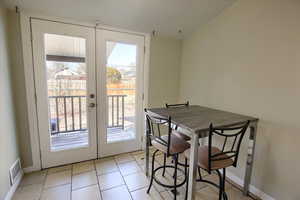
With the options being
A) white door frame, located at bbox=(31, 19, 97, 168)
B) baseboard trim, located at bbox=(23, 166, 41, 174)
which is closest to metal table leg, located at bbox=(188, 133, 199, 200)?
white door frame, located at bbox=(31, 19, 97, 168)

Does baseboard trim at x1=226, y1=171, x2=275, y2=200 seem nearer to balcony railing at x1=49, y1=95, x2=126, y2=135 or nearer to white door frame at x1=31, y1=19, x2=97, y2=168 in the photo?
balcony railing at x1=49, y1=95, x2=126, y2=135

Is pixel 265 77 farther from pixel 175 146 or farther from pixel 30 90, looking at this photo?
pixel 30 90

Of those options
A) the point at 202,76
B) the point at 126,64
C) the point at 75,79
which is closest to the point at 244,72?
the point at 202,76

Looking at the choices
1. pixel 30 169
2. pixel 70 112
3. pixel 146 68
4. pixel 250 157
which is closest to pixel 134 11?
pixel 146 68

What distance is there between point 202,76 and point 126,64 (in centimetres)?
127

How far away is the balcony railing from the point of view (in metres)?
2.26

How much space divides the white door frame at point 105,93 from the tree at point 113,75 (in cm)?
7

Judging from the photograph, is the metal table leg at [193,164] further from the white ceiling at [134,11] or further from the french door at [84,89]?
the white ceiling at [134,11]

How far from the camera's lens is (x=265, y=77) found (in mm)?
1671

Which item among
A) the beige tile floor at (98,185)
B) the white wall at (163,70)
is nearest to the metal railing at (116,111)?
the white wall at (163,70)

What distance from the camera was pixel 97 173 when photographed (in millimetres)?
2158

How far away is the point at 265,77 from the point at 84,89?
234 centimetres

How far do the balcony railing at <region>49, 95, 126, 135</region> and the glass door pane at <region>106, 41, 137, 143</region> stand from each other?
0.7 inches

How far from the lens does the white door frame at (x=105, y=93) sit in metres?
2.32
